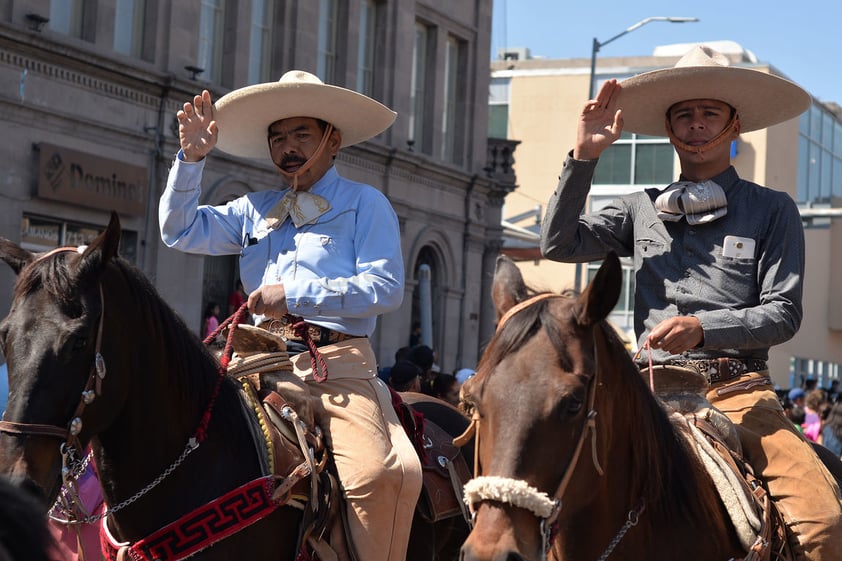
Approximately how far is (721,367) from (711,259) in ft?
1.39

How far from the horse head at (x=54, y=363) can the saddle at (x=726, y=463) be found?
2.08 metres

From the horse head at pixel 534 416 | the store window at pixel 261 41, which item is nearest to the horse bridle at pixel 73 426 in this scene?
the horse head at pixel 534 416

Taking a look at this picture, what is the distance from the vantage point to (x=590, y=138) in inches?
Answer: 176

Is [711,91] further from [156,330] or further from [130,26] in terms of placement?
[130,26]

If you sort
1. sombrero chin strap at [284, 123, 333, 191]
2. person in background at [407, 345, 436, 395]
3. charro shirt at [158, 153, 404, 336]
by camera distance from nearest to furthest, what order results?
charro shirt at [158, 153, 404, 336] < sombrero chin strap at [284, 123, 333, 191] < person in background at [407, 345, 436, 395]

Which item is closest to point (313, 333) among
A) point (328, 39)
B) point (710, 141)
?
point (710, 141)

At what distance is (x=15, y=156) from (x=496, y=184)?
1639 centimetres

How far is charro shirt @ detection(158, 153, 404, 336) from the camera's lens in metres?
5.18

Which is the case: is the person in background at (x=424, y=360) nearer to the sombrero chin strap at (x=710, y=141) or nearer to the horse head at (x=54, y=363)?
the sombrero chin strap at (x=710, y=141)

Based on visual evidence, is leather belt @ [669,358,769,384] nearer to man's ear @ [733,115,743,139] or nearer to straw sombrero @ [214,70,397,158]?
man's ear @ [733,115,743,139]

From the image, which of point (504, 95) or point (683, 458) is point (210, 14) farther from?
point (504, 95)

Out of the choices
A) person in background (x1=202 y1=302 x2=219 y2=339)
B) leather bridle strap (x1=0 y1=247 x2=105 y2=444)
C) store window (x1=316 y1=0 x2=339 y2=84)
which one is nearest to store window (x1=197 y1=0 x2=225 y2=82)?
store window (x1=316 y1=0 x2=339 y2=84)

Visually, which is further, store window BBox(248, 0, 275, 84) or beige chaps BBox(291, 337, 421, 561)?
store window BBox(248, 0, 275, 84)

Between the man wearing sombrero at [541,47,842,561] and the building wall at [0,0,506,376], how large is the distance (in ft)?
48.5
